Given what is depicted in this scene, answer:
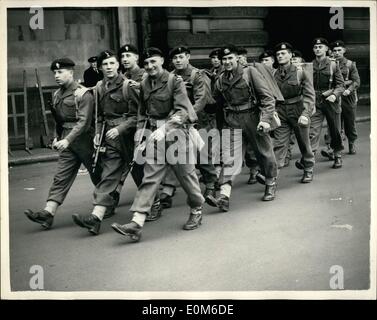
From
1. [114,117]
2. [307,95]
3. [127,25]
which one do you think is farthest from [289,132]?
[127,25]

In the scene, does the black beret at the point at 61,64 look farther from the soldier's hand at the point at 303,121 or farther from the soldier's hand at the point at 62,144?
the soldier's hand at the point at 303,121

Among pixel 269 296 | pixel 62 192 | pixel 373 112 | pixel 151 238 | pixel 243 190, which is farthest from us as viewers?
pixel 243 190

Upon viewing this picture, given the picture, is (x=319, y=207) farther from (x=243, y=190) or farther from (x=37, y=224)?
(x=37, y=224)

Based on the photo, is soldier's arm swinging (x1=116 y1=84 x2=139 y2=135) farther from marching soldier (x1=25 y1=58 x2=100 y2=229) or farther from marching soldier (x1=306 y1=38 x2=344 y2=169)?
marching soldier (x1=306 y1=38 x2=344 y2=169)

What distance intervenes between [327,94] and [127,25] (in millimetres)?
5500

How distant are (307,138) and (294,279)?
3.31 metres

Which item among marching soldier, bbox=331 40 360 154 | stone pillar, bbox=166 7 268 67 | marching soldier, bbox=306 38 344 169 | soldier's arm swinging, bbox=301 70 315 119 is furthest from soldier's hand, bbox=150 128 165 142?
stone pillar, bbox=166 7 268 67

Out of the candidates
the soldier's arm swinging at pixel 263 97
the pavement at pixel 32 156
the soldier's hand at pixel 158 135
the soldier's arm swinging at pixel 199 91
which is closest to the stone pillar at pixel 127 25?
the pavement at pixel 32 156

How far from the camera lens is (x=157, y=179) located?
17.9ft

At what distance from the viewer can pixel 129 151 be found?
19.9ft

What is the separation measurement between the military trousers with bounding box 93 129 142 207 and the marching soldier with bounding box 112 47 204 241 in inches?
15.0

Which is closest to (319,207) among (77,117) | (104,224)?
(104,224)

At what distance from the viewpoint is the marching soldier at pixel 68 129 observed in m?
5.80

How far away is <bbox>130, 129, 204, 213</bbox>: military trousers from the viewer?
5383 millimetres
